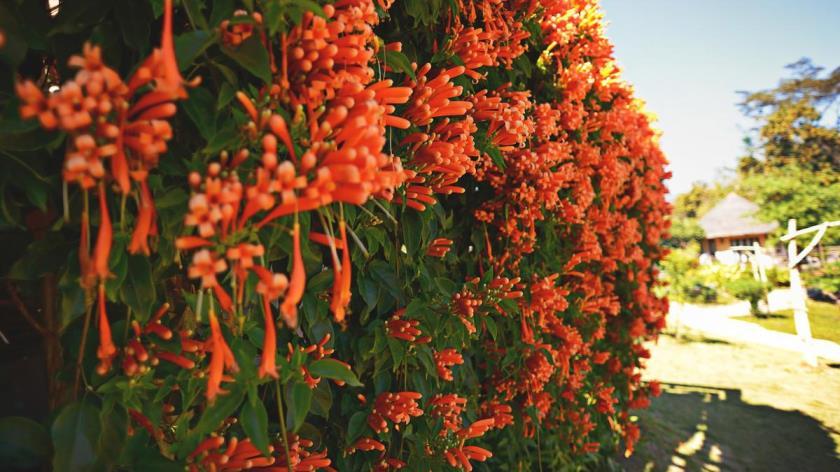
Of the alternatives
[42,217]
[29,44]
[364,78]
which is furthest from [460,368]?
[29,44]

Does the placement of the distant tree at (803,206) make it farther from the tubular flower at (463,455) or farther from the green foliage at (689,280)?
the tubular flower at (463,455)

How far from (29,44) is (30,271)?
42 centimetres

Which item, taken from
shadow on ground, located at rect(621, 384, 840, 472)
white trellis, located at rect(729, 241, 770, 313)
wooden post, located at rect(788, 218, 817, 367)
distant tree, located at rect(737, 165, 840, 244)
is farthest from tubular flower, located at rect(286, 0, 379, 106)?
white trellis, located at rect(729, 241, 770, 313)

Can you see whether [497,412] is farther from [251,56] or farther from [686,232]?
[686,232]

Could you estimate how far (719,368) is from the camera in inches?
406

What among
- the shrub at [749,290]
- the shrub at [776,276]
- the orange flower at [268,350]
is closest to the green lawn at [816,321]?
the shrub at [749,290]

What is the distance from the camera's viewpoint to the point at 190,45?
73 centimetres

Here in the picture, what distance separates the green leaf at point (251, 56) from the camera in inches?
31.8

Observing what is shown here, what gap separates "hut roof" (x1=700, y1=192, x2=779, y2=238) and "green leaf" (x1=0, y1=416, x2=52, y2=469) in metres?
39.7

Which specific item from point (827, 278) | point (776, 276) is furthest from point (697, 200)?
point (827, 278)

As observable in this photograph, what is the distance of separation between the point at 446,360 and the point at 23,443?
1229 millimetres

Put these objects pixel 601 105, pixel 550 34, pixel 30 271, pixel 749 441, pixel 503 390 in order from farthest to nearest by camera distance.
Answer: pixel 749 441, pixel 601 105, pixel 550 34, pixel 503 390, pixel 30 271

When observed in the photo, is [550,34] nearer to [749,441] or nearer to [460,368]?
[460,368]

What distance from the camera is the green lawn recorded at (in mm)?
14106
